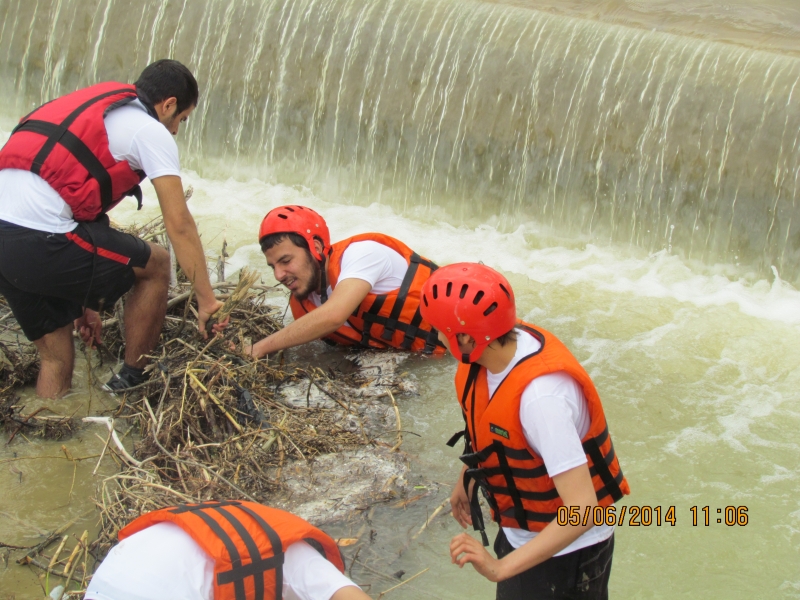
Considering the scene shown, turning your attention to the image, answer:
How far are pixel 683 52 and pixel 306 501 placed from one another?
515 centimetres

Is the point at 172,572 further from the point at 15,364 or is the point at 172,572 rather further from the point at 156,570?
the point at 15,364

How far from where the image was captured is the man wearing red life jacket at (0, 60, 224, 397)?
3695 millimetres

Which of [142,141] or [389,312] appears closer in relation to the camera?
A: [142,141]

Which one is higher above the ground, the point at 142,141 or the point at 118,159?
the point at 142,141

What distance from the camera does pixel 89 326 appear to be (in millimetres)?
4359

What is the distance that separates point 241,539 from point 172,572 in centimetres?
18

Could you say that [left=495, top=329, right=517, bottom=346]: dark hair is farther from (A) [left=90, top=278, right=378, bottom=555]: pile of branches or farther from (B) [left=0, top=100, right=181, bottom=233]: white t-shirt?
(B) [left=0, top=100, right=181, bottom=233]: white t-shirt

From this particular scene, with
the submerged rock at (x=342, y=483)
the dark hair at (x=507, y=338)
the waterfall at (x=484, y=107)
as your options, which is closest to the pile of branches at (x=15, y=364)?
the submerged rock at (x=342, y=483)

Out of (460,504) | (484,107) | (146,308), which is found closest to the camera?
(460,504)

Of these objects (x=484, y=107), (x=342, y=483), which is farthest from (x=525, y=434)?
(x=484, y=107)

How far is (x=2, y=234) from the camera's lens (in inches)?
147

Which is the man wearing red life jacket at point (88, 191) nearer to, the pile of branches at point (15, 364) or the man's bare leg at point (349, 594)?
the pile of branches at point (15, 364)

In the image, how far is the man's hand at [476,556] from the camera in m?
2.18

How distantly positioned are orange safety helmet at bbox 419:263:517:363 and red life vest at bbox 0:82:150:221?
6.22ft
